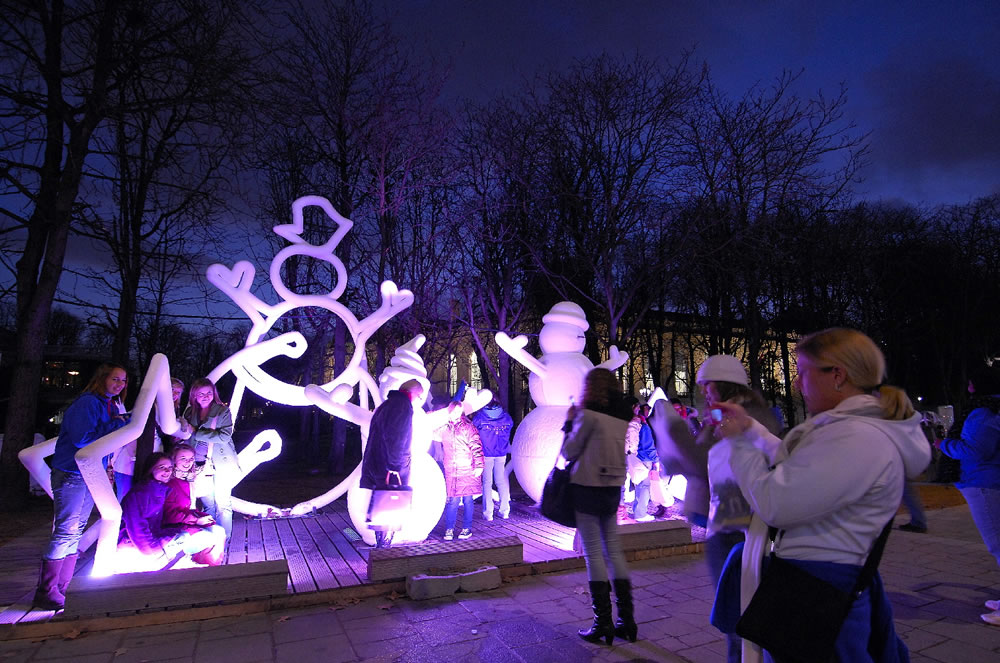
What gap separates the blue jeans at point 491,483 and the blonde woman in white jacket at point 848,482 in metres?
6.32

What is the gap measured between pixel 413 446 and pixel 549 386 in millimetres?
2311

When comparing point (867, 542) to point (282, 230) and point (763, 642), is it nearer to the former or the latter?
point (763, 642)

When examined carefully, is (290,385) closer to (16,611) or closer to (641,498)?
(16,611)

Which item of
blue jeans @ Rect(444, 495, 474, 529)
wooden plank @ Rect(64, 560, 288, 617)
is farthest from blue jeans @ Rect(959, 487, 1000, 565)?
wooden plank @ Rect(64, 560, 288, 617)

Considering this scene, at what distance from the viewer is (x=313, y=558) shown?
20.2ft

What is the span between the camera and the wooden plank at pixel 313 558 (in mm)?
5316

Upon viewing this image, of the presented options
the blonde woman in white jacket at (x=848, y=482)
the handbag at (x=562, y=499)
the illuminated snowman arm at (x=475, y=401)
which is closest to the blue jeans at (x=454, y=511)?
the illuminated snowman arm at (x=475, y=401)

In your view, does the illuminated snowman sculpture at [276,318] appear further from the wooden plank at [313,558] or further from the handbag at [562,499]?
the handbag at [562,499]

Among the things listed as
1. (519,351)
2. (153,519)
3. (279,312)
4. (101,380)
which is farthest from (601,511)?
(279,312)


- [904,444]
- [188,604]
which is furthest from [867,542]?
[188,604]

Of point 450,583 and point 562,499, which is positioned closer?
point 562,499

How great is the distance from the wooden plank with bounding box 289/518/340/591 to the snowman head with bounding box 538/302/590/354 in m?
3.84

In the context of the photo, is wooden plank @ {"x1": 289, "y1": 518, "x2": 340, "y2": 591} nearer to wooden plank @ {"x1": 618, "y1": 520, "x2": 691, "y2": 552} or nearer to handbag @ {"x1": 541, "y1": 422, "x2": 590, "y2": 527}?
handbag @ {"x1": 541, "y1": 422, "x2": 590, "y2": 527}

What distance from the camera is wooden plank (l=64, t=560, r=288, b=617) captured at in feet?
14.5
